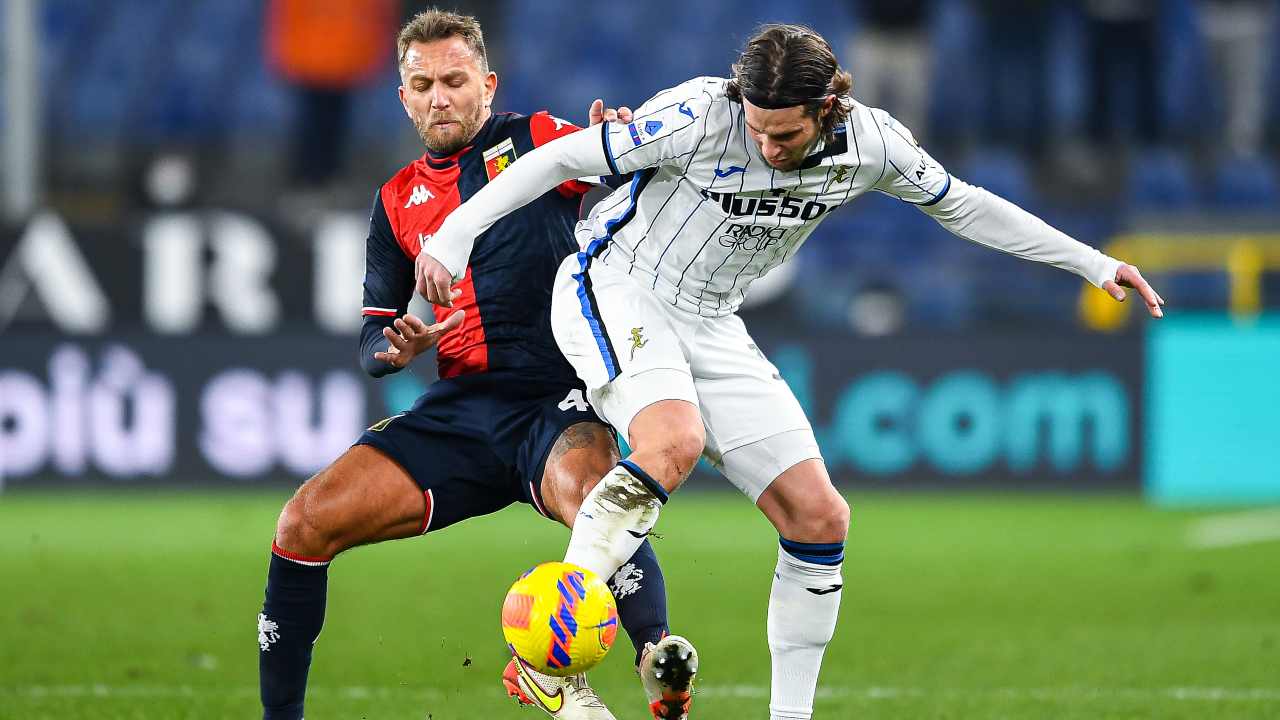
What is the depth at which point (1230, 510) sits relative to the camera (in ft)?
37.9

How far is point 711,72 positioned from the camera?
17688 mm

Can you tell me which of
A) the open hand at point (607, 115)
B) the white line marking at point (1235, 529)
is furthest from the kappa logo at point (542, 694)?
the white line marking at point (1235, 529)

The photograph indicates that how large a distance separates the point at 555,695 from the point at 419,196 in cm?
147

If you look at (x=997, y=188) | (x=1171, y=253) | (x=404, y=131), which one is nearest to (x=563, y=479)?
(x=1171, y=253)

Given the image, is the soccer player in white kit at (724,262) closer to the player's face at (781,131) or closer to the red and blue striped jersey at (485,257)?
the player's face at (781,131)

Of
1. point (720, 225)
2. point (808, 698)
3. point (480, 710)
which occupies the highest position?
point (720, 225)

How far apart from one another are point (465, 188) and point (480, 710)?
62.5 inches

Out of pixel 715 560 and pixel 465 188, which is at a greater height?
pixel 465 188

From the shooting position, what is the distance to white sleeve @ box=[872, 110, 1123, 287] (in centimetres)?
438

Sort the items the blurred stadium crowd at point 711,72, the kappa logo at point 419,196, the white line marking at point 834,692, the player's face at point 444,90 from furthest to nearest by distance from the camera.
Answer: the blurred stadium crowd at point 711,72
the white line marking at point 834,692
the kappa logo at point 419,196
the player's face at point 444,90

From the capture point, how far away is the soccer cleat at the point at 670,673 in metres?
4.12

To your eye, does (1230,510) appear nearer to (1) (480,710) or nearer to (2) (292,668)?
(1) (480,710)

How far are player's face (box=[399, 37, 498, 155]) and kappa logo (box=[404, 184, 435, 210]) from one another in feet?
0.41

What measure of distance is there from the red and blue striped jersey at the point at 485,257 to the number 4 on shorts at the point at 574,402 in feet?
0.20
